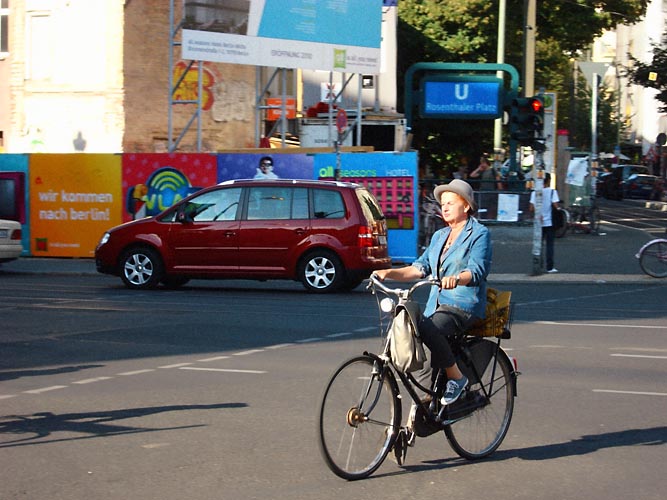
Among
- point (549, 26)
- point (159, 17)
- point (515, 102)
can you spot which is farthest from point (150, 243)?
point (549, 26)

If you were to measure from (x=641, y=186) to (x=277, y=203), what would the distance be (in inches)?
1712

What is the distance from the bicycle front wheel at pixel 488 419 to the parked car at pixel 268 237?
416 inches

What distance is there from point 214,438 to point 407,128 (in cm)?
2588

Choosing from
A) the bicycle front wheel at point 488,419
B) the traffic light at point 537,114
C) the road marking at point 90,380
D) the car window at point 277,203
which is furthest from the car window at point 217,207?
the bicycle front wheel at point 488,419

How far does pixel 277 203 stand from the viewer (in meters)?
17.9

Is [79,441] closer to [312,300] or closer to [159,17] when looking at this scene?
[312,300]

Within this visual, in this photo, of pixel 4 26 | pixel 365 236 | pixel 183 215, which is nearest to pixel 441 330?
pixel 365 236

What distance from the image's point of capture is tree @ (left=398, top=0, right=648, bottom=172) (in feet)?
134

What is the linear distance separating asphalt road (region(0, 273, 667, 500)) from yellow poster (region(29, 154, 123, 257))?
9.06 meters

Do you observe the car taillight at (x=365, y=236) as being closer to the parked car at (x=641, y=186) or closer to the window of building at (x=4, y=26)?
the window of building at (x=4, y=26)

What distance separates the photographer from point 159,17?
104 feet

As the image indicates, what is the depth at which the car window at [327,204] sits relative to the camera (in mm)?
17609

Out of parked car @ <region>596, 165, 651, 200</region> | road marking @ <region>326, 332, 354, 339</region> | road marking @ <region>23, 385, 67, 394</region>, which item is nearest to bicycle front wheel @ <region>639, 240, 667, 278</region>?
road marking @ <region>326, 332, 354, 339</region>

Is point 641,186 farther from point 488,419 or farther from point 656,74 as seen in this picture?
point 488,419
